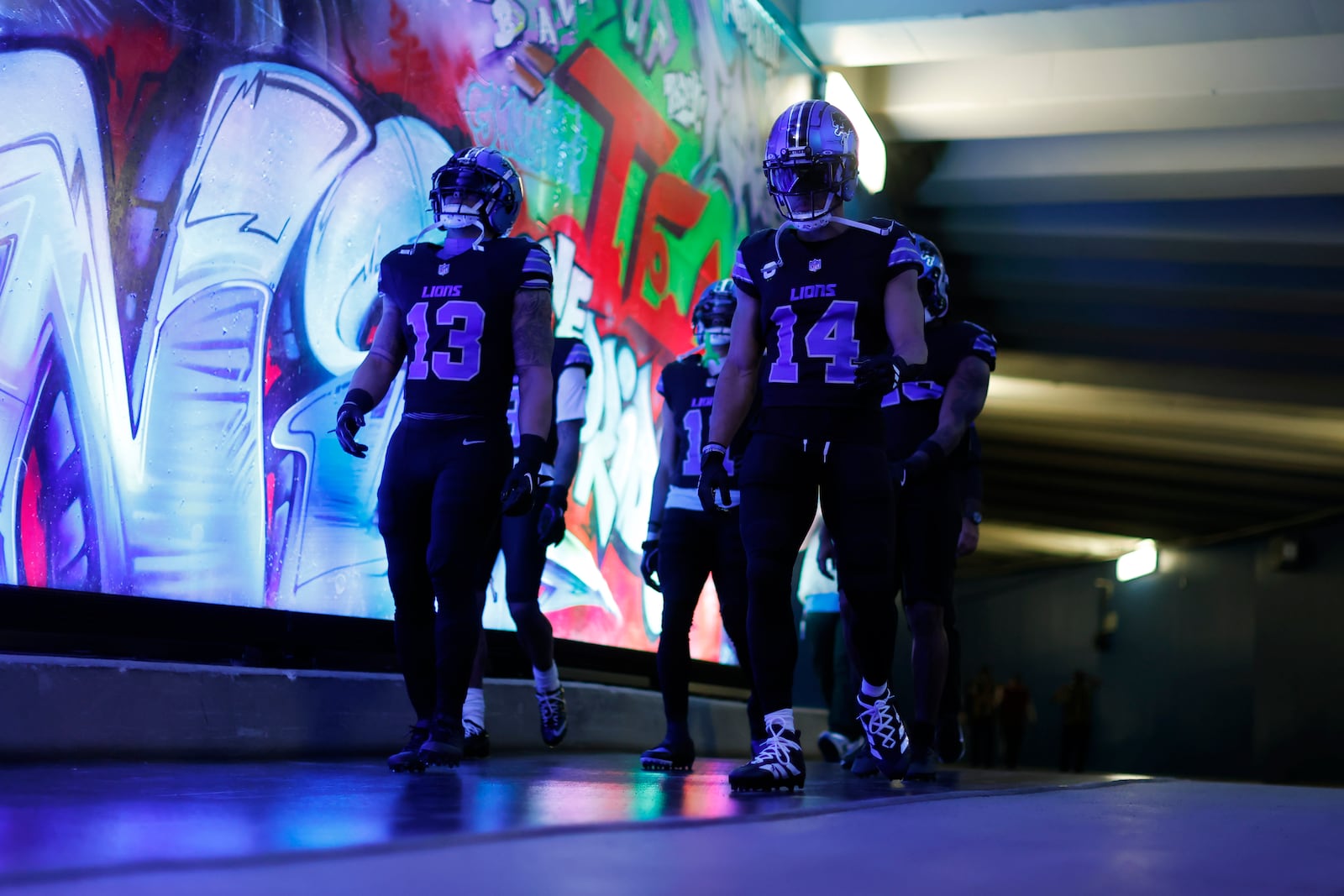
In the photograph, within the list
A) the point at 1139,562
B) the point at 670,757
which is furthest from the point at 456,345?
the point at 1139,562

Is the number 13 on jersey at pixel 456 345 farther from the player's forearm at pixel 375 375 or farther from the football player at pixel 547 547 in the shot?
the football player at pixel 547 547

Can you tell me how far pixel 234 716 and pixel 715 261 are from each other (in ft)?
20.4

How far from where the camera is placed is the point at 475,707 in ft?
20.2

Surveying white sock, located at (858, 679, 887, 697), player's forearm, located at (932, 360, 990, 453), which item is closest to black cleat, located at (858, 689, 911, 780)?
white sock, located at (858, 679, 887, 697)

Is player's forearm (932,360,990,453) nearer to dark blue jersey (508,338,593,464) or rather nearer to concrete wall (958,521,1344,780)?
dark blue jersey (508,338,593,464)

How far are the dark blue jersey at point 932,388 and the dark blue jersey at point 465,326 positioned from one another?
1.79 m

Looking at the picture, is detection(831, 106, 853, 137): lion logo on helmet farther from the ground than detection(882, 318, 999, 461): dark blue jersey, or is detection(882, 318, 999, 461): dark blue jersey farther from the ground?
detection(831, 106, 853, 137): lion logo on helmet

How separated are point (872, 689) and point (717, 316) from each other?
6.56 ft

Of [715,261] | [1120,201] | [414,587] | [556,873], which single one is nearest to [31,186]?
[414,587]

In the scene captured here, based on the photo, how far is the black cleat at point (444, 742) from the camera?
4660 mm

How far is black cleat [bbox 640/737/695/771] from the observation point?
5723 millimetres

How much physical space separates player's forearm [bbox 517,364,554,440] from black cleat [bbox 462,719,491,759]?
1648 mm

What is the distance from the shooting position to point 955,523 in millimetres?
5836

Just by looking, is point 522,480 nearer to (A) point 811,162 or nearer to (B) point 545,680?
(A) point 811,162
